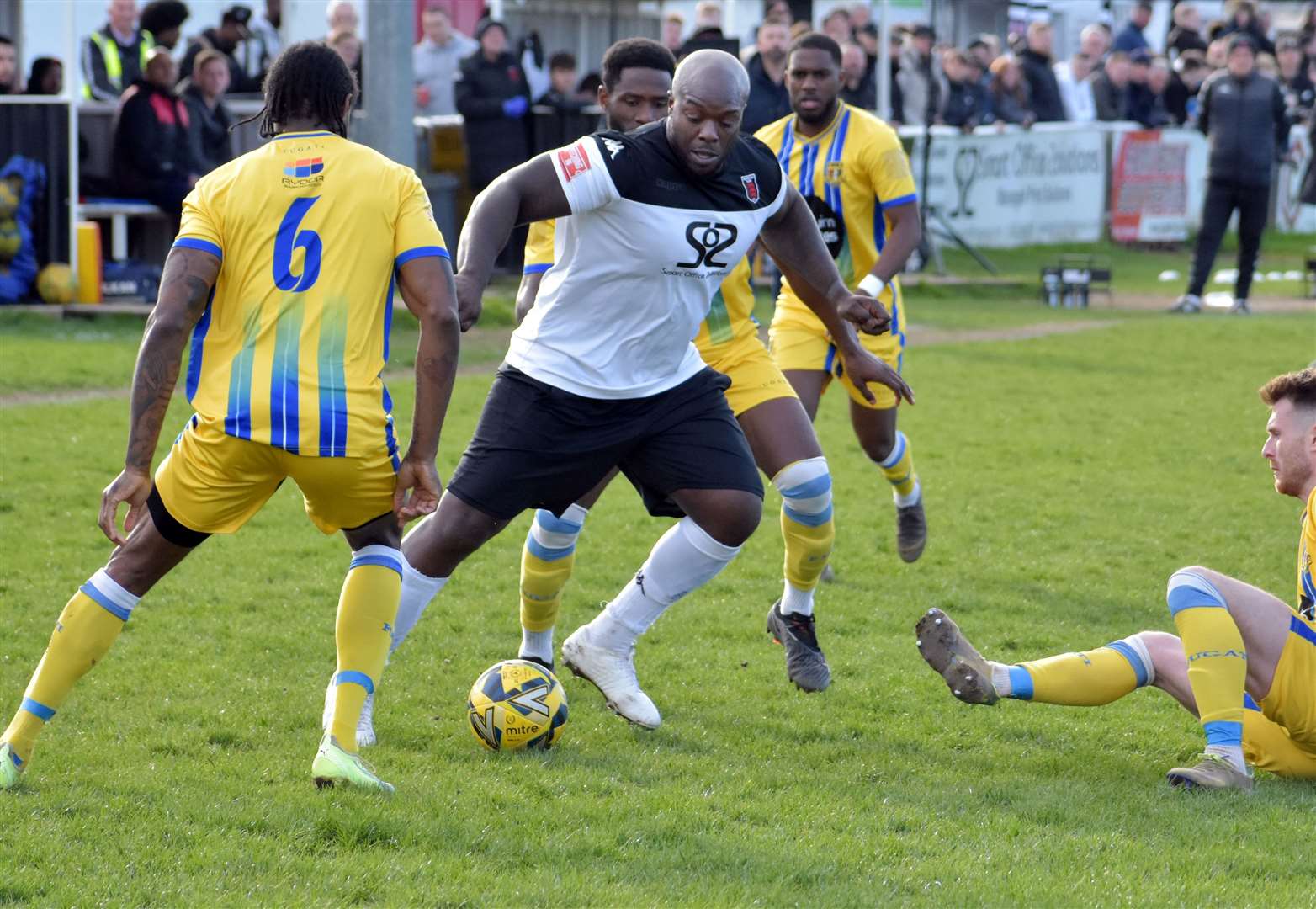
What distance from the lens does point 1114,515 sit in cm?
947

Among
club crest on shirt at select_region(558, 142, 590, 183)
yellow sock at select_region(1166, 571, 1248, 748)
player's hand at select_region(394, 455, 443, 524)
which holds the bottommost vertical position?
yellow sock at select_region(1166, 571, 1248, 748)

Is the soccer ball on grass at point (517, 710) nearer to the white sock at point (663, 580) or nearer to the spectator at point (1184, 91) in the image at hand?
the white sock at point (663, 580)

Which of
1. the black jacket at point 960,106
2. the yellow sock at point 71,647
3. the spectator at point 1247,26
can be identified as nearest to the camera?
the yellow sock at point 71,647

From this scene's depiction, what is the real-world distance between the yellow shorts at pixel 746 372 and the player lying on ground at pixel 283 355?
196 centimetres

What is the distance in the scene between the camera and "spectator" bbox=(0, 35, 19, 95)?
48.3ft

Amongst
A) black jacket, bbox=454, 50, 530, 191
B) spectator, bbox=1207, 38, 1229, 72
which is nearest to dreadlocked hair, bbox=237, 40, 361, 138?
black jacket, bbox=454, 50, 530, 191

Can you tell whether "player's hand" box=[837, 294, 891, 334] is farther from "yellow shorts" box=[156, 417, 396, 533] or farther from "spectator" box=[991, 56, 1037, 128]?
"spectator" box=[991, 56, 1037, 128]

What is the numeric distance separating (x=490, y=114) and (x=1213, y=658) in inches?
552

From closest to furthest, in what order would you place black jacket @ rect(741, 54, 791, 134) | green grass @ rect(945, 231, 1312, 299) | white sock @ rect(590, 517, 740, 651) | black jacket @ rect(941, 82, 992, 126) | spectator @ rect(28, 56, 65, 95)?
white sock @ rect(590, 517, 740, 651), spectator @ rect(28, 56, 65, 95), black jacket @ rect(741, 54, 791, 134), green grass @ rect(945, 231, 1312, 299), black jacket @ rect(941, 82, 992, 126)

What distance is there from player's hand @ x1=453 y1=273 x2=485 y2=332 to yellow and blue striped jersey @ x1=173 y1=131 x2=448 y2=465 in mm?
144

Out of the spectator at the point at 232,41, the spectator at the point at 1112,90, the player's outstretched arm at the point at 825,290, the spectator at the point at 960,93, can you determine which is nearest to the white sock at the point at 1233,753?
the player's outstretched arm at the point at 825,290

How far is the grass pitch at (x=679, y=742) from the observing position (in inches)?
172

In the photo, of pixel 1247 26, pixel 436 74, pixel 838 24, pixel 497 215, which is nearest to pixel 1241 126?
pixel 838 24

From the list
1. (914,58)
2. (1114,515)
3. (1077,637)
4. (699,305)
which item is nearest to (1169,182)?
(914,58)
